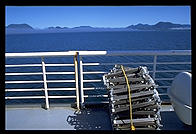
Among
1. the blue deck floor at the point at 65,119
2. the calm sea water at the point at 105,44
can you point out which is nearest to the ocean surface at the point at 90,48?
the calm sea water at the point at 105,44

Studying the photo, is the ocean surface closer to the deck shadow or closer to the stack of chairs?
the stack of chairs

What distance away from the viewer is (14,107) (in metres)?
3.21

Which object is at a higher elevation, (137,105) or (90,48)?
(90,48)

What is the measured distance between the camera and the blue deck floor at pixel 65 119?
102 inches

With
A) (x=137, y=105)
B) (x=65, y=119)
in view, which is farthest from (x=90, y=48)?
(x=137, y=105)

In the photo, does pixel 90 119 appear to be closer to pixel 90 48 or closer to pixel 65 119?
pixel 65 119

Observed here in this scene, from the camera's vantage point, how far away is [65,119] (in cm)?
279

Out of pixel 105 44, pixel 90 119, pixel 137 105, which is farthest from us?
pixel 105 44

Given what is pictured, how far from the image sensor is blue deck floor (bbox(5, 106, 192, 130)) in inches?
102

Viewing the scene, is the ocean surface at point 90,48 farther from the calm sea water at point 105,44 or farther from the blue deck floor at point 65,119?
the blue deck floor at point 65,119

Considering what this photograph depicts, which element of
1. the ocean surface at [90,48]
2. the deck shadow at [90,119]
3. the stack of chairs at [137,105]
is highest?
the ocean surface at [90,48]

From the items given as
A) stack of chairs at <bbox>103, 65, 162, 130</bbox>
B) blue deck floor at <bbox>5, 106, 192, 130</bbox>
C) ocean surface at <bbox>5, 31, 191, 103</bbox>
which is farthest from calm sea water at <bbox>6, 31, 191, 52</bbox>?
stack of chairs at <bbox>103, 65, 162, 130</bbox>
